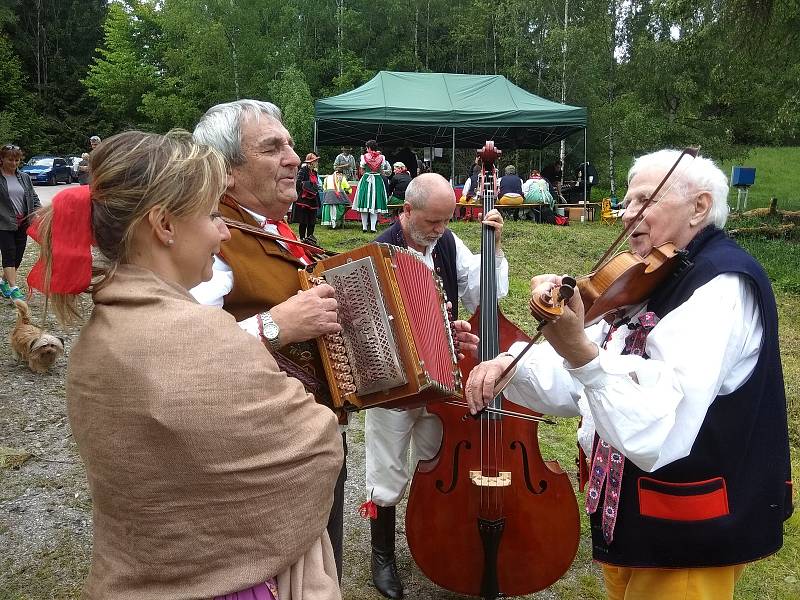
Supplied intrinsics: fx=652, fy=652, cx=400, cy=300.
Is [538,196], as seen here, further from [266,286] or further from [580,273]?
[266,286]

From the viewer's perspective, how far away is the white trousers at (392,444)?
336 centimetres

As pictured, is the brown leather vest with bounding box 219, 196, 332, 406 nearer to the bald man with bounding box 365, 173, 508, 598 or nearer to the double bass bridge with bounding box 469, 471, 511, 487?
the double bass bridge with bounding box 469, 471, 511, 487

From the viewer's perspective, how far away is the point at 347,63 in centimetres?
3131

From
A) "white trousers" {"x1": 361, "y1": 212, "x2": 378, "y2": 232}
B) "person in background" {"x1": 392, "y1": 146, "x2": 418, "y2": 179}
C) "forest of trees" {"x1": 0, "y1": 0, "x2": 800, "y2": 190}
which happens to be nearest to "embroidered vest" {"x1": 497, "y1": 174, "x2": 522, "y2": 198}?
"person in background" {"x1": 392, "y1": 146, "x2": 418, "y2": 179}

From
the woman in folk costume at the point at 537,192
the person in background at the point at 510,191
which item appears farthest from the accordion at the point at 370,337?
the woman in folk costume at the point at 537,192

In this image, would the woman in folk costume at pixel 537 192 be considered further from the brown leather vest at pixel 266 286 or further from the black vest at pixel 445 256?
the brown leather vest at pixel 266 286

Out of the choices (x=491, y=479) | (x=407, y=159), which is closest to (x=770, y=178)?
(x=407, y=159)

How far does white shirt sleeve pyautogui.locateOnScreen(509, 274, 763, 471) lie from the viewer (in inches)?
62.7

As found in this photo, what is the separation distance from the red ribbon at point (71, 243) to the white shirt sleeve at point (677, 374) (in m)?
1.16

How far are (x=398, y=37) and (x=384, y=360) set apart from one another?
35.4m

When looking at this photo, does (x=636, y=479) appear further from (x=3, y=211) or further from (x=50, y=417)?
(x=3, y=211)

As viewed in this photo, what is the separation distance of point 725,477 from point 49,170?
2999cm

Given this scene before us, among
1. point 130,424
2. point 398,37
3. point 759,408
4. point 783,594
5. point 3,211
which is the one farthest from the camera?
point 398,37

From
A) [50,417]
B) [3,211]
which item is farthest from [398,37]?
[50,417]
